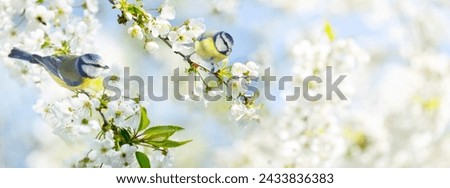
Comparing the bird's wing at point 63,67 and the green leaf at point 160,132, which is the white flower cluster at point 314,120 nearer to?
the green leaf at point 160,132

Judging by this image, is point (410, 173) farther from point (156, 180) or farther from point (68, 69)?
point (68, 69)

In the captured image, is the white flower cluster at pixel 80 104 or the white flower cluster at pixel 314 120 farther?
the white flower cluster at pixel 314 120

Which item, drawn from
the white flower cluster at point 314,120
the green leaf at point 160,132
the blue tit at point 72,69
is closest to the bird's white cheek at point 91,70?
the blue tit at point 72,69

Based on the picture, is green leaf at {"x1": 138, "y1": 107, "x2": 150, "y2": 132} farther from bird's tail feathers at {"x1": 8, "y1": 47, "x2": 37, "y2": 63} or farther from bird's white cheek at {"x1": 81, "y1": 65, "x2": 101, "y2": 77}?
bird's tail feathers at {"x1": 8, "y1": 47, "x2": 37, "y2": 63}

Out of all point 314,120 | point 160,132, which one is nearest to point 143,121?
point 160,132

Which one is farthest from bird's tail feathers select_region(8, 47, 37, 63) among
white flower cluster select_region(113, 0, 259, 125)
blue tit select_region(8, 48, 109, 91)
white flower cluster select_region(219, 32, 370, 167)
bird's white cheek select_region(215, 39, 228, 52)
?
white flower cluster select_region(219, 32, 370, 167)

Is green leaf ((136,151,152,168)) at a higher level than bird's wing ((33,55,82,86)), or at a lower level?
lower
